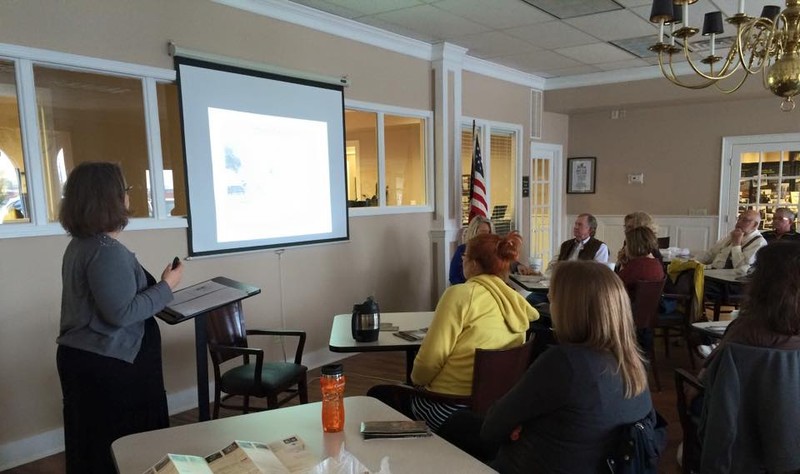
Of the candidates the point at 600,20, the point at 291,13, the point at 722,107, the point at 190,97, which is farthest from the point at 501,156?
the point at 190,97

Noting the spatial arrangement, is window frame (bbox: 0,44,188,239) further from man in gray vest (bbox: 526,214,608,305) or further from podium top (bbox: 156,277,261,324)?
man in gray vest (bbox: 526,214,608,305)

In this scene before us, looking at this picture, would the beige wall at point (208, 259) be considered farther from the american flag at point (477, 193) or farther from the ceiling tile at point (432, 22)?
the american flag at point (477, 193)

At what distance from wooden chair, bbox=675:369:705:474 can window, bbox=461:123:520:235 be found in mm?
4267

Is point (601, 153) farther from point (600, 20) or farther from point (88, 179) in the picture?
point (88, 179)

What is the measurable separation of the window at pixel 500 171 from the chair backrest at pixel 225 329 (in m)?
3.86

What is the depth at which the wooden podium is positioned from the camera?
2076 mm

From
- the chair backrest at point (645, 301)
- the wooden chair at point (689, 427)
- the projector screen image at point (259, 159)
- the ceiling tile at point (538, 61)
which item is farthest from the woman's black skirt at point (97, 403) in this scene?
the ceiling tile at point (538, 61)

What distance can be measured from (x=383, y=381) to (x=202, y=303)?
212 cm

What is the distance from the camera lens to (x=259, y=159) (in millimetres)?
3807

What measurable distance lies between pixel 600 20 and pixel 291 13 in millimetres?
2646

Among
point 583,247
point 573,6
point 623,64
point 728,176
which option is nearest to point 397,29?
point 573,6

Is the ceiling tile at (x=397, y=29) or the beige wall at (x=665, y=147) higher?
the ceiling tile at (x=397, y=29)

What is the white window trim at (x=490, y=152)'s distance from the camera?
5.84m

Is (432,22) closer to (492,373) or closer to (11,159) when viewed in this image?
(11,159)
